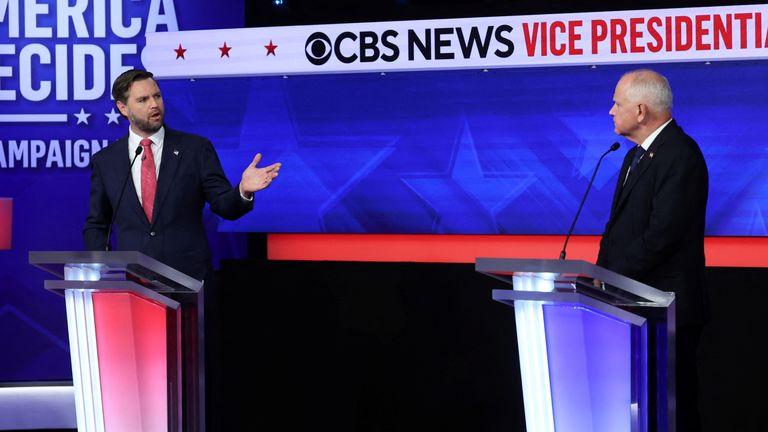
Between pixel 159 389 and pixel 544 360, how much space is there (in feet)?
3.58

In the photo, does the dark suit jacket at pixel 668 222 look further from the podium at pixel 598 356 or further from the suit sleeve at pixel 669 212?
the podium at pixel 598 356

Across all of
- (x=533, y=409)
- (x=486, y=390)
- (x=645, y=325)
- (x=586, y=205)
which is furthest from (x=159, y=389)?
(x=586, y=205)

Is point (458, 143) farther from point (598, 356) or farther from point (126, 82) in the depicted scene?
point (598, 356)

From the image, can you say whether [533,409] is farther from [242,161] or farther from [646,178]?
[242,161]

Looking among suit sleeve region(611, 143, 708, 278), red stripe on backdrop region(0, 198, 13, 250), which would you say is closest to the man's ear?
suit sleeve region(611, 143, 708, 278)

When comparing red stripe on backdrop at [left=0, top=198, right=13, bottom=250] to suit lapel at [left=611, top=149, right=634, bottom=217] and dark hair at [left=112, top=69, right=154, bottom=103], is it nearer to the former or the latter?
dark hair at [left=112, top=69, right=154, bottom=103]

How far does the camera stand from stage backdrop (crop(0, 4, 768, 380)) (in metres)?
4.21

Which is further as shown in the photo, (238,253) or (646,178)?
(238,253)

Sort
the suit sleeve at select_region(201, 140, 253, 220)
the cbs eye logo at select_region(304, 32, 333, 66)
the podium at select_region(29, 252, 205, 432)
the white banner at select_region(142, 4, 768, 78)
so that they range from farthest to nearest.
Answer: the cbs eye logo at select_region(304, 32, 333, 66) → the white banner at select_region(142, 4, 768, 78) → the suit sleeve at select_region(201, 140, 253, 220) → the podium at select_region(29, 252, 205, 432)

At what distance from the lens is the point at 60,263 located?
108 inches

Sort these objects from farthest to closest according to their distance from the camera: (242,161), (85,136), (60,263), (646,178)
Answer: (85,136) < (242,161) < (646,178) < (60,263)

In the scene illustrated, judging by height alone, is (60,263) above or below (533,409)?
above

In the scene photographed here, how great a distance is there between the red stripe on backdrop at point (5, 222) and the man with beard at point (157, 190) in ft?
3.51

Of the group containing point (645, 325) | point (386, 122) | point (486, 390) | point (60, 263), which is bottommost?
point (486, 390)
